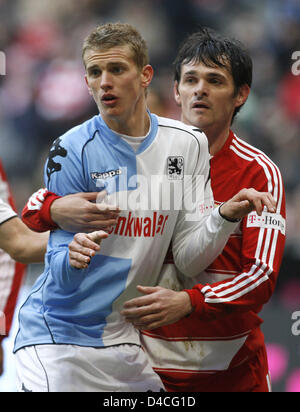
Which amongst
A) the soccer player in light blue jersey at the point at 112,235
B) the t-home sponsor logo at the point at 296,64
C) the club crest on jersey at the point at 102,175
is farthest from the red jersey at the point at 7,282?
the t-home sponsor logo at the point at 296,64

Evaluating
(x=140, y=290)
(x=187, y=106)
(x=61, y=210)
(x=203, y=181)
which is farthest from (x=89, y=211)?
(x=187, y=106)

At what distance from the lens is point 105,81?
2473 mm

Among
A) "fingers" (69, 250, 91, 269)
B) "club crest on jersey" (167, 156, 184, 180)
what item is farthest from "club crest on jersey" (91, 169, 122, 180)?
"fingers" (69, 250, 91, 269)

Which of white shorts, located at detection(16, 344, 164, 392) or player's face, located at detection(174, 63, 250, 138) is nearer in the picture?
white shorts, located at detection(16, 344, 164, 392)

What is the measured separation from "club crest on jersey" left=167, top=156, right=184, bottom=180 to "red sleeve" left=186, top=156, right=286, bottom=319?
0.38 metres

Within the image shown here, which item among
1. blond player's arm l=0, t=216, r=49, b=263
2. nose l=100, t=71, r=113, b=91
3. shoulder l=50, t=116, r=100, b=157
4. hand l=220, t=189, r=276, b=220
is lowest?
blond player's arm l=0, t=216, r=49, b=263

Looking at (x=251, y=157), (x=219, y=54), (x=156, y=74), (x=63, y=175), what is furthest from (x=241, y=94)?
(x=156, y=74)

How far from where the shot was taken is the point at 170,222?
261 centimetres

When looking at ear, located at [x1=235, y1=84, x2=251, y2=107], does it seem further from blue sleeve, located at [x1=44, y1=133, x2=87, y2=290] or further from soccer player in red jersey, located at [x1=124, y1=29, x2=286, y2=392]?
blue sleeve, located at [x1=44, y1=133, x2=87, y2=290]

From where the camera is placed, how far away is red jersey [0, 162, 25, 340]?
303cm

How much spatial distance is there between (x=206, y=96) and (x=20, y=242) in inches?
39.0

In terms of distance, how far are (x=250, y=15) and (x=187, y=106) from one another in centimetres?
509

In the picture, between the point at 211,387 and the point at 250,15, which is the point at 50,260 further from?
the point at 250,15

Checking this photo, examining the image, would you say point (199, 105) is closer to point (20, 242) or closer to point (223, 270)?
point (223, 270)
